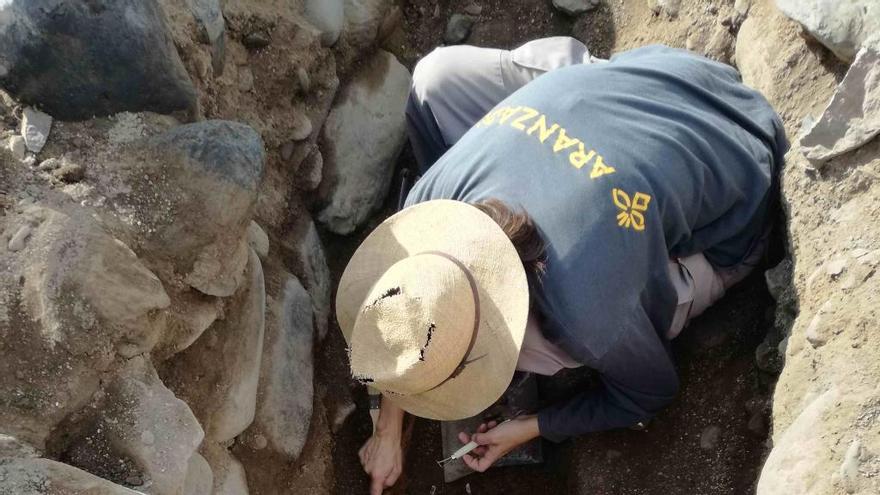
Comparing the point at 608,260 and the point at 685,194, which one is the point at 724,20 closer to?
the point at 685,194

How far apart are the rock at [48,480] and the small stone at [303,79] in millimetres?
1173

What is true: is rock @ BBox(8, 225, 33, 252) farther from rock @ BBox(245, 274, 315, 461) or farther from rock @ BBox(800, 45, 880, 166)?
rock @ BBox(800, 45, 880, 166)

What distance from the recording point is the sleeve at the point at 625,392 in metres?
1.63

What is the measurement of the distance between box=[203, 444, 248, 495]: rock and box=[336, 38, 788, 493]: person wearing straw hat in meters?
0.36

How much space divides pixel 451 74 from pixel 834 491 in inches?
51.2

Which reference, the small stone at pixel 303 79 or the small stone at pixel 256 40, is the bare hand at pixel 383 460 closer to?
the small stone at pixel 303 79

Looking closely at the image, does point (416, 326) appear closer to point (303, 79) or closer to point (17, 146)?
point (17, 146)

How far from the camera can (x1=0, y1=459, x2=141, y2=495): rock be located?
3.79 feet

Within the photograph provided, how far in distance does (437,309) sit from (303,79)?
96 centimetres

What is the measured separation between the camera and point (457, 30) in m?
2.59

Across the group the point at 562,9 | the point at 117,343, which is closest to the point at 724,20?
the point at 562,9

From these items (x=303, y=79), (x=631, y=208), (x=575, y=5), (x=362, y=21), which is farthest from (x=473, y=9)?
(x=631, y=208)

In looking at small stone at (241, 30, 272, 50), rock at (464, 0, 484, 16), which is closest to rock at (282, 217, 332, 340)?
small stone at (241, 30, 272, 50)

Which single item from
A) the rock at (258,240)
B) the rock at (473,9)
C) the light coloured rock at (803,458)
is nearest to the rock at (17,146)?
the rock at (258,240)
